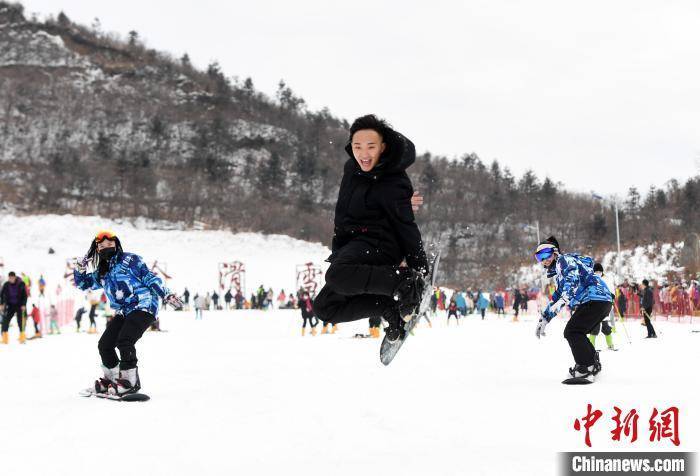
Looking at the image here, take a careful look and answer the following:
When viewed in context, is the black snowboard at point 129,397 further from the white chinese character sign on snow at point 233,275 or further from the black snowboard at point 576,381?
the white chinese character sign on snow at point 233,275

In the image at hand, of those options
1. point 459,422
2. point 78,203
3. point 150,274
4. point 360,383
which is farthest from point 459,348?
point 78,203

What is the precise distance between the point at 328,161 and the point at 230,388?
291 ft

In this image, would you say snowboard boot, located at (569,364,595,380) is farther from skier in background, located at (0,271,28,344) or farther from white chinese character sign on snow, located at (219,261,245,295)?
white chinese character sign on snow, located at (219,261,245,295)

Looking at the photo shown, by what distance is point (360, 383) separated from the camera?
24.3 feet

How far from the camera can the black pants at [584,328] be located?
742cm

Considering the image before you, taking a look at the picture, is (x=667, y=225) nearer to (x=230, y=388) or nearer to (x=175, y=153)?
(x=175, y=153)

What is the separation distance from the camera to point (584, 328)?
7594mm

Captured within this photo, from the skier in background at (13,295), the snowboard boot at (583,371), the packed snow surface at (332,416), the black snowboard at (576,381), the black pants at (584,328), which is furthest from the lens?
the skier in background at (13,295)

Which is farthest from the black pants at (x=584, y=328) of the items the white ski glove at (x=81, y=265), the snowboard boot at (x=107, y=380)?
the white ski glove at (x=81, y=265)

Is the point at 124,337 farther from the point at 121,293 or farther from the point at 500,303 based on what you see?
the point at 500,303

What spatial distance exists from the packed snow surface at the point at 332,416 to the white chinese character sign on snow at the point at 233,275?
45623 millimetres

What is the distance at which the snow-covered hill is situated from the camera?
55438mm

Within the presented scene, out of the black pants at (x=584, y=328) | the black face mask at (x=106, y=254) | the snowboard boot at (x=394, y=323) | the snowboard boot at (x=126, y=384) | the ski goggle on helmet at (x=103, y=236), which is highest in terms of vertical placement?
the ski goggle on helmet at (x=103, y=236)

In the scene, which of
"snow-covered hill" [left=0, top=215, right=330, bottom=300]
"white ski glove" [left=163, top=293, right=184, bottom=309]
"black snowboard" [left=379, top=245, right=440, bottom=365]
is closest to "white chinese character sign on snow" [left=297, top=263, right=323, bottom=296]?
"snow-covered hill" [left=0, top=215, right=330, bottom=300]
